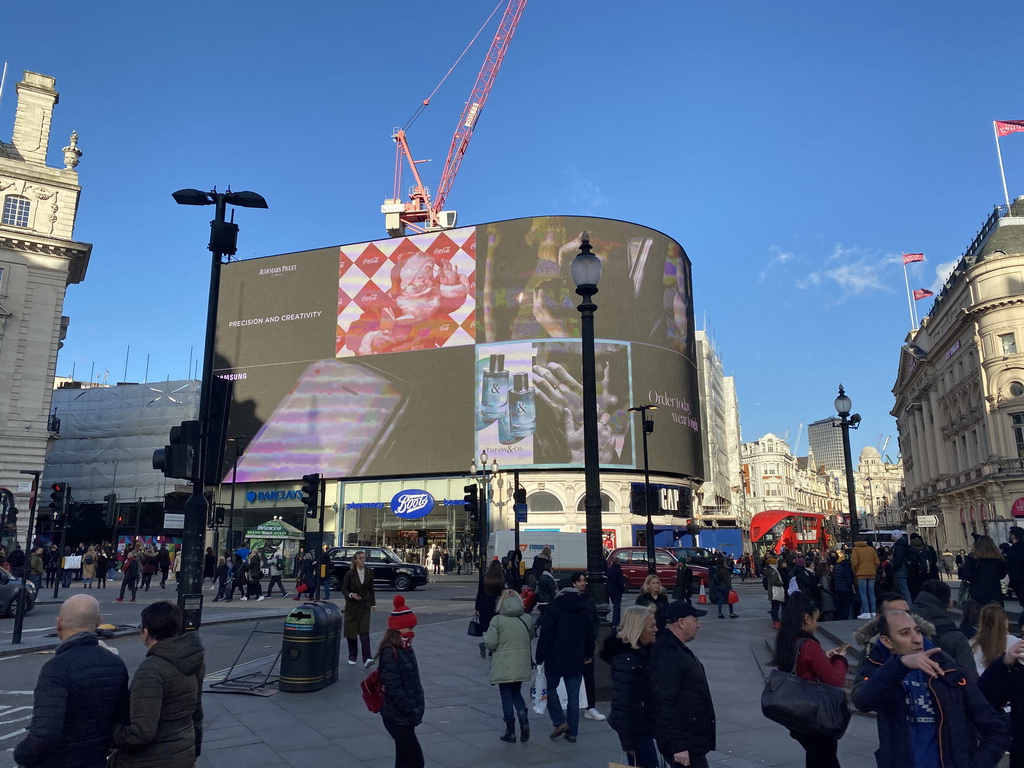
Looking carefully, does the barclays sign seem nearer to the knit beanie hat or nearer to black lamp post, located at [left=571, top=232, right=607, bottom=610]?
black lamp post, located at [left=571, top=232, right=607, bottom=610]

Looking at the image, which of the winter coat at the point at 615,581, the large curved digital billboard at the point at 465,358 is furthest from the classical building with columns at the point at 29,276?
the winter coat at the point at 615,581

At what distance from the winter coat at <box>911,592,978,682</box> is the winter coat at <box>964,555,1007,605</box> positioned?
486 cm

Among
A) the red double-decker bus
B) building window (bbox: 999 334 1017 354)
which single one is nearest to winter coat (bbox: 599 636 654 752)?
the red double-decker bus

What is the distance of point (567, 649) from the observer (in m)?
8.00

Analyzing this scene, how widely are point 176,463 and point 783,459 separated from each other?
125 metres

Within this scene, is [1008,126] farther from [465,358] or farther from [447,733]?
[447,733]

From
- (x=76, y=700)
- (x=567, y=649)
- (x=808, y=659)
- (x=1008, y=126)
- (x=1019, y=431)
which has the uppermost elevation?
(x=1008, y=126)

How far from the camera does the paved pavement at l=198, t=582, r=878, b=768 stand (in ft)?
24.0

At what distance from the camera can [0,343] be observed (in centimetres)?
4062

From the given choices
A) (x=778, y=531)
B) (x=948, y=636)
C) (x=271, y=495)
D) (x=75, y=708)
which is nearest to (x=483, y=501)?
(x=948, y=636)

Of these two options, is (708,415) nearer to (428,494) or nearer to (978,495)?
(978,495)

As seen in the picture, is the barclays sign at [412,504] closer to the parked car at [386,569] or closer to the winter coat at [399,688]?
the parked car at [386,569]

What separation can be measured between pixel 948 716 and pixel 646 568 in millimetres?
25749

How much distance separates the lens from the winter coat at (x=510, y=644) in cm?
795
